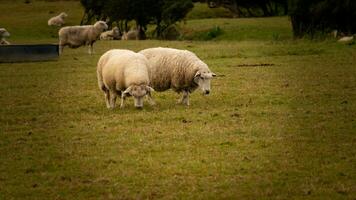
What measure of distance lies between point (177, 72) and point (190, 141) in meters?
4.74

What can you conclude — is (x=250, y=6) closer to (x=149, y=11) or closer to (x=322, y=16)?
(x=149, y=11)

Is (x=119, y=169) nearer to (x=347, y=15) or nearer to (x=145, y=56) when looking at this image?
(x=145, y=56)

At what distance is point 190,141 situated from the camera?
1259 cm

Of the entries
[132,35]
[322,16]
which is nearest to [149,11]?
Answer: [132,35]

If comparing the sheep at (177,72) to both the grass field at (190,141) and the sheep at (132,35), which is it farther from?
the sheep at (132,35)

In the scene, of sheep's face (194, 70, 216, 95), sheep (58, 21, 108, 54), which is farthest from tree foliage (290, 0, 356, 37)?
sheep's face (194, 70, 216, 95)

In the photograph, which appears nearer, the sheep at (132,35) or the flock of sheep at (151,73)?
the flock of sheep at (151,73)

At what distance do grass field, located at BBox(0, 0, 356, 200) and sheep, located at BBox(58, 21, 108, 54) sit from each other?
1310cm

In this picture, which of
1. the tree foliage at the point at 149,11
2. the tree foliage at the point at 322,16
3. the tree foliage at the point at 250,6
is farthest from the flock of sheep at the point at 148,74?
the tree foliage at the point at 250,6

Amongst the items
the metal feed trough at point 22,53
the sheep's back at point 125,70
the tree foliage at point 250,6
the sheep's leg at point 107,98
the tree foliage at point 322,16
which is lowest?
the tree foliage at point 250,6

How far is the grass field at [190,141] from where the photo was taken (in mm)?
9789

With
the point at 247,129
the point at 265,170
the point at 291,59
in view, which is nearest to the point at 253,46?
the point at 291,59

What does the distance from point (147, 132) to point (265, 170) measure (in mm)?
3372

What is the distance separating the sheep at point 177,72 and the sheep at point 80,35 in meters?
20.1
